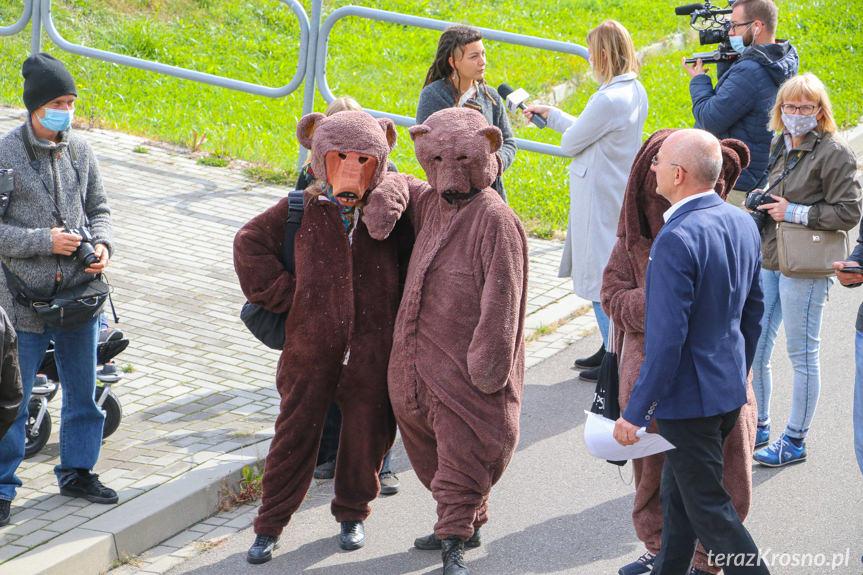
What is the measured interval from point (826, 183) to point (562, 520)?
2.17m

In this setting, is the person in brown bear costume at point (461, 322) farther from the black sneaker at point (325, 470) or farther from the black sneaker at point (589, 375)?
the black sneaker at point (589, 375)

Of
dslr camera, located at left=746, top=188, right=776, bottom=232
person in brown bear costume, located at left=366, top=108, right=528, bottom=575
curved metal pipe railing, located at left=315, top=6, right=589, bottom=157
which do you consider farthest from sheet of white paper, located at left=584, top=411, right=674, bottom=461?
curved metal pipe railing, located at left=315, top=6, right=589, bottom=157

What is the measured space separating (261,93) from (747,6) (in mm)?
5198

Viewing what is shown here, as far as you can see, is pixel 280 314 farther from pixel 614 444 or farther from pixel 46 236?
pixel 614 444

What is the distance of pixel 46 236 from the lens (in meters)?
4.66

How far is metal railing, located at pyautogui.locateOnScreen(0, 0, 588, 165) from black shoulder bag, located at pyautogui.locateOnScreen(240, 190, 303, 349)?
444cm

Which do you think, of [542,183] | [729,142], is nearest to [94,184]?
[729,142]

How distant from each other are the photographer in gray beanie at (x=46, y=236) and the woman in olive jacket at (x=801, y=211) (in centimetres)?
341

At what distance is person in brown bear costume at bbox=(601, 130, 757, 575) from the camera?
14.2 feet

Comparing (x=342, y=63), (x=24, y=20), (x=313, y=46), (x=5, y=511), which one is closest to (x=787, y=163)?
(x=5, y=511)

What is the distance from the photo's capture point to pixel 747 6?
655 centimetres

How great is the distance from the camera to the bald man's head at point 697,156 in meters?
4.01

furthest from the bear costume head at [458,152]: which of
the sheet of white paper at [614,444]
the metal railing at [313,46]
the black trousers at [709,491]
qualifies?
the metal railing at [313,46]

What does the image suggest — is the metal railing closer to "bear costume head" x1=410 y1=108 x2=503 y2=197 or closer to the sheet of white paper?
"bear costume head" x1=410 y1=108 x2=503 y2=197
